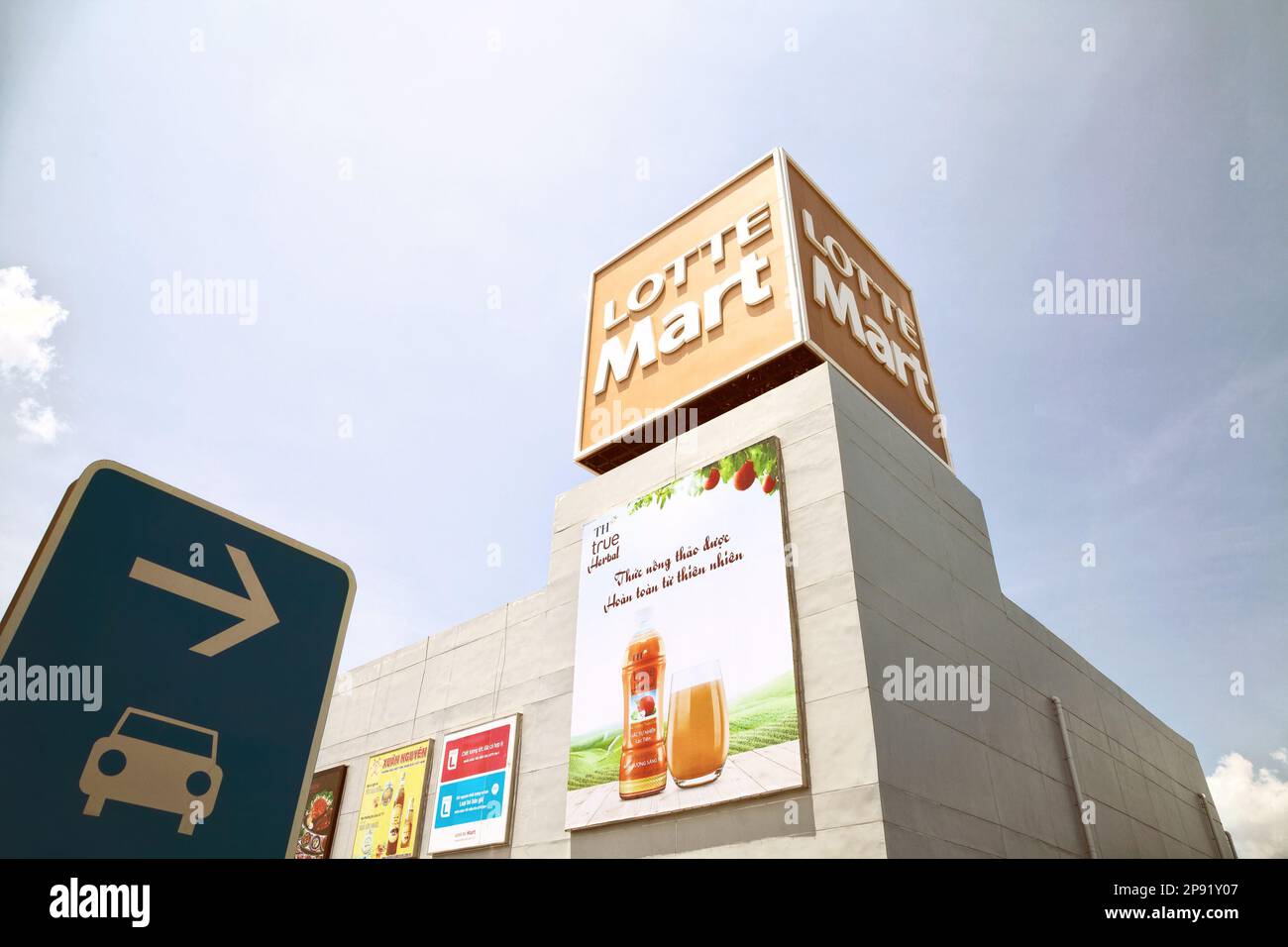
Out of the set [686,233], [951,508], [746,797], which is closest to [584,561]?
[746,797]

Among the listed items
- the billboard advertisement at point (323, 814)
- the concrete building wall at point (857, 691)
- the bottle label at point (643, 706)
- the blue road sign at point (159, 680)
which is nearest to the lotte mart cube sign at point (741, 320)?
the concrete building wall at point (857, 691)

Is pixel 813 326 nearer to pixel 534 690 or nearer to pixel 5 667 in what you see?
pixel 534 690

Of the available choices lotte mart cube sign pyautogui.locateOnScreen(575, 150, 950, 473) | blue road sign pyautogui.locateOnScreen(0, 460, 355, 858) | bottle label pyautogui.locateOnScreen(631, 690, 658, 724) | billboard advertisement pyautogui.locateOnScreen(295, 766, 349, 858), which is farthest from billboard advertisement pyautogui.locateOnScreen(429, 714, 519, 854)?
blue road sign pyautogui.locateOnScreen(0, 460, 355, 858)

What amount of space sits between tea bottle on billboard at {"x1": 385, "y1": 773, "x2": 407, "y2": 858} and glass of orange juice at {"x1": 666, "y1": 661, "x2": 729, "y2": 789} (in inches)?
256

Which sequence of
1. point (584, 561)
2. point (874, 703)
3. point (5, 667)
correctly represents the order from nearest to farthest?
point (5, 667) < point (874, 703) < point (584, 561)

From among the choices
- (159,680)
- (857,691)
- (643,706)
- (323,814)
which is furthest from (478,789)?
(159,680)

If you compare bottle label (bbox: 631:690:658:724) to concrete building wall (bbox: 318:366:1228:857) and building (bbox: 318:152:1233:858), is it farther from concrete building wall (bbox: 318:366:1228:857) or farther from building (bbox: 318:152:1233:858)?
concrete building wall (bbox: 318:366:1228:857)

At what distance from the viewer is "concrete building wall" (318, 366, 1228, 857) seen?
8656mm

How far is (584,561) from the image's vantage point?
12.7 m

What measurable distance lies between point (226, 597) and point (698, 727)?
8.21m

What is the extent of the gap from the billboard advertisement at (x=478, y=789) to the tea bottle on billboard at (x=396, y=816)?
869 millimetres

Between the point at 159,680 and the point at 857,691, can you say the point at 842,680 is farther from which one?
the point at 159,680

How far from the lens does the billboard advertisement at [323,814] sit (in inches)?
584
